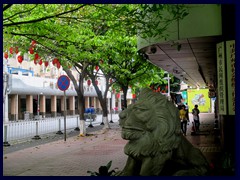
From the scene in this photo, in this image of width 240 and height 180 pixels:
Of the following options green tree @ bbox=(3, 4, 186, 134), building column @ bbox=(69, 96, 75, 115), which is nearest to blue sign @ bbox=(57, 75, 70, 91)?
green tree @ bbox=(3, 4, 186, 134)

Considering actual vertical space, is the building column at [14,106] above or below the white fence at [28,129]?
above

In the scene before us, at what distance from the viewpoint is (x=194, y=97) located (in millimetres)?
33469

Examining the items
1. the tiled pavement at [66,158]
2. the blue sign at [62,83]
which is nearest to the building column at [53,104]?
the tiled pavement at [66,158]

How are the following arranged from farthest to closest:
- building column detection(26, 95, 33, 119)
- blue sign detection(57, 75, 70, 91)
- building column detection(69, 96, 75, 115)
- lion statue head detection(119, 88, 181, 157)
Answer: building column detection(69, 96, 75, 115) < building column detection(26, 95, 33, 119) < blue sign detection(57, 75, 70, 91) < lion statue head detection(119, 88, 181, 157)

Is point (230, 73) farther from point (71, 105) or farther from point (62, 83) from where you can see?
point (71, 105)

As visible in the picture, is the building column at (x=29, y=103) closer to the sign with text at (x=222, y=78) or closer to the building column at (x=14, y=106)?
the building column at (x=14, y=106)

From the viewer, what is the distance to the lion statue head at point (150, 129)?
4770 mm

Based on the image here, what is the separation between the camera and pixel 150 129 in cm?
482

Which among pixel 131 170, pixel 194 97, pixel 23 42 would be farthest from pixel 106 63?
pixel 194 97

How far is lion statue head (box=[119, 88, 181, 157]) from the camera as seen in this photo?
15.6 ft

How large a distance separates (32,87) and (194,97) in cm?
1570

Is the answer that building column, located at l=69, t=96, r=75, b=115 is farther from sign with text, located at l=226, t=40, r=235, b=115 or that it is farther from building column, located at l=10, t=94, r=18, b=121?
sign with text, located at l=226, t=40, r=235, b=115

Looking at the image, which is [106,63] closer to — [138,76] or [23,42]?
[138,76]

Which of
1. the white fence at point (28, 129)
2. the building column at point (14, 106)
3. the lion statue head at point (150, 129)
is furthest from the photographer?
the building column at point (14, 106)
